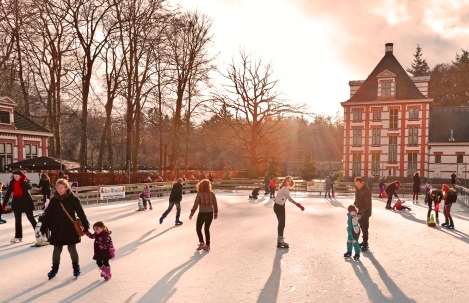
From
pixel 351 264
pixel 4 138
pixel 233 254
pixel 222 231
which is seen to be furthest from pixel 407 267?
pixel 4 138

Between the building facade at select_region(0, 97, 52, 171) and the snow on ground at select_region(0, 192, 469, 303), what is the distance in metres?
17.5

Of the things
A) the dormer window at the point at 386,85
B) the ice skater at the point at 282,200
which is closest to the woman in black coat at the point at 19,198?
the ice skater at the point at 282,200

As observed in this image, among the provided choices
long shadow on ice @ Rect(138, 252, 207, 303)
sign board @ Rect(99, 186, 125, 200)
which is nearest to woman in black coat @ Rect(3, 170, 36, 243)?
long shadow on ice @ Rect(138, 252, 207, 303)

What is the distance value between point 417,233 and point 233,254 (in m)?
7.01

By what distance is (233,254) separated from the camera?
30.8 ft

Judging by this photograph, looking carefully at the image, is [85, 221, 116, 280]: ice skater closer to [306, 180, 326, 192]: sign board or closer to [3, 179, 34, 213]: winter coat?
[3, 179, 34, 213]: winter coat

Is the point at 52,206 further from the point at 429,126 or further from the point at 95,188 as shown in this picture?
the point at 429,126

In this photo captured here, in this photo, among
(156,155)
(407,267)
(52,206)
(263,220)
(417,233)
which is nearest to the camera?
(52,206)

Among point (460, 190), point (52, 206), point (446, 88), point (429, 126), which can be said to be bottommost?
point (460, 190)

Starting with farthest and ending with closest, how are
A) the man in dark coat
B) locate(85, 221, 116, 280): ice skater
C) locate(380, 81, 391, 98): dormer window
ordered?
locate(380, 81, 391, 98): dormer window
the man in dark coat
locate(85, 221, 116, 280): ice skater

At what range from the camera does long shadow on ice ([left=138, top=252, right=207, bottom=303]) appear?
624cm

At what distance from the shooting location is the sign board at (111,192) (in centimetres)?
2189

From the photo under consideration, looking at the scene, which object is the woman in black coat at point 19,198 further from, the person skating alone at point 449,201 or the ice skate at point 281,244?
the person skating alone at point 449,201

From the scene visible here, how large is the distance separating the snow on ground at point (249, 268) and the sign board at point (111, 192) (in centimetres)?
809
